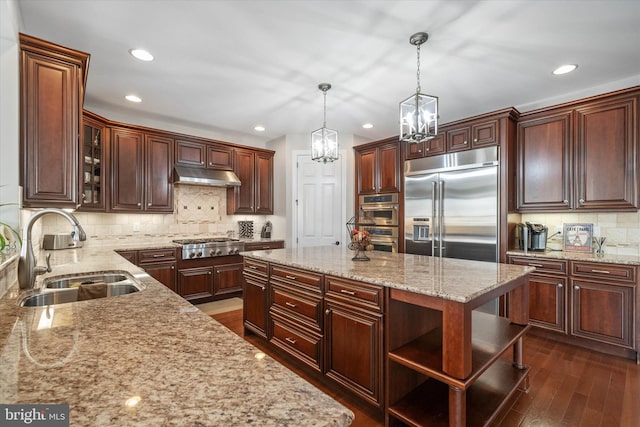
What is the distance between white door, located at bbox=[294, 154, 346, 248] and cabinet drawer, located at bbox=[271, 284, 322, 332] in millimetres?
2352

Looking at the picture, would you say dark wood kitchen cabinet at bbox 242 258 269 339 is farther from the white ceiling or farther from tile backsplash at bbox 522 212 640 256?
tile backsplash at bbox 522 212 640 256

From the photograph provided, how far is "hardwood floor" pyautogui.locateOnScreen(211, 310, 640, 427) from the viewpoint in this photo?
1838mm

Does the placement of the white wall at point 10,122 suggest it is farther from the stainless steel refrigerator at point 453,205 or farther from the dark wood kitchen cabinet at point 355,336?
the stainless steel refrigerator at point 453,205

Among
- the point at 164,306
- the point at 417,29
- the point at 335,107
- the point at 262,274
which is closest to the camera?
the point at 164,306

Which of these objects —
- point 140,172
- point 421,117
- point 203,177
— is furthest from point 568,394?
point 140,172

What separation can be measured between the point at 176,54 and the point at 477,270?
2956 mm

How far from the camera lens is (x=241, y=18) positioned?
2.11 m

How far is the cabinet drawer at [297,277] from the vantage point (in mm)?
2174

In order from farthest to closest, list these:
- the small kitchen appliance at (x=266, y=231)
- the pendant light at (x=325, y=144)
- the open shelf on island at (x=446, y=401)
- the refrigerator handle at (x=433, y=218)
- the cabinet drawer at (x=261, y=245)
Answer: the small kitchen appliance at (x=266, y=231)
the cabinet drawer at (x=261, y=245)
the refrigerator handle at (x=433, y=218)
the pendant light at (x=325, y=144)
the open shelf on island at (x=446, y=401)

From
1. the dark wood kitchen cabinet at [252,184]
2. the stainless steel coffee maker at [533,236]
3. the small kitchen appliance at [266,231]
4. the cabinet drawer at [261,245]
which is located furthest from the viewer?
the small kitchen appliance at [266,231]

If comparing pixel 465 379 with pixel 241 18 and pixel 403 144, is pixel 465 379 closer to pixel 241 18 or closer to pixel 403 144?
pixel 241 18

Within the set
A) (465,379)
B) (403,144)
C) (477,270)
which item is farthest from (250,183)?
(465,379)

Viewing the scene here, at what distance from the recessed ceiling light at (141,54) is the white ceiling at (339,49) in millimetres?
60

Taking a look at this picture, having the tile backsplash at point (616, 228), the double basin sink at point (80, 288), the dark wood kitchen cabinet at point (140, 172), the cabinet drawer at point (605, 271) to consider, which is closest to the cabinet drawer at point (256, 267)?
the double basin sink at point (80, 288)
